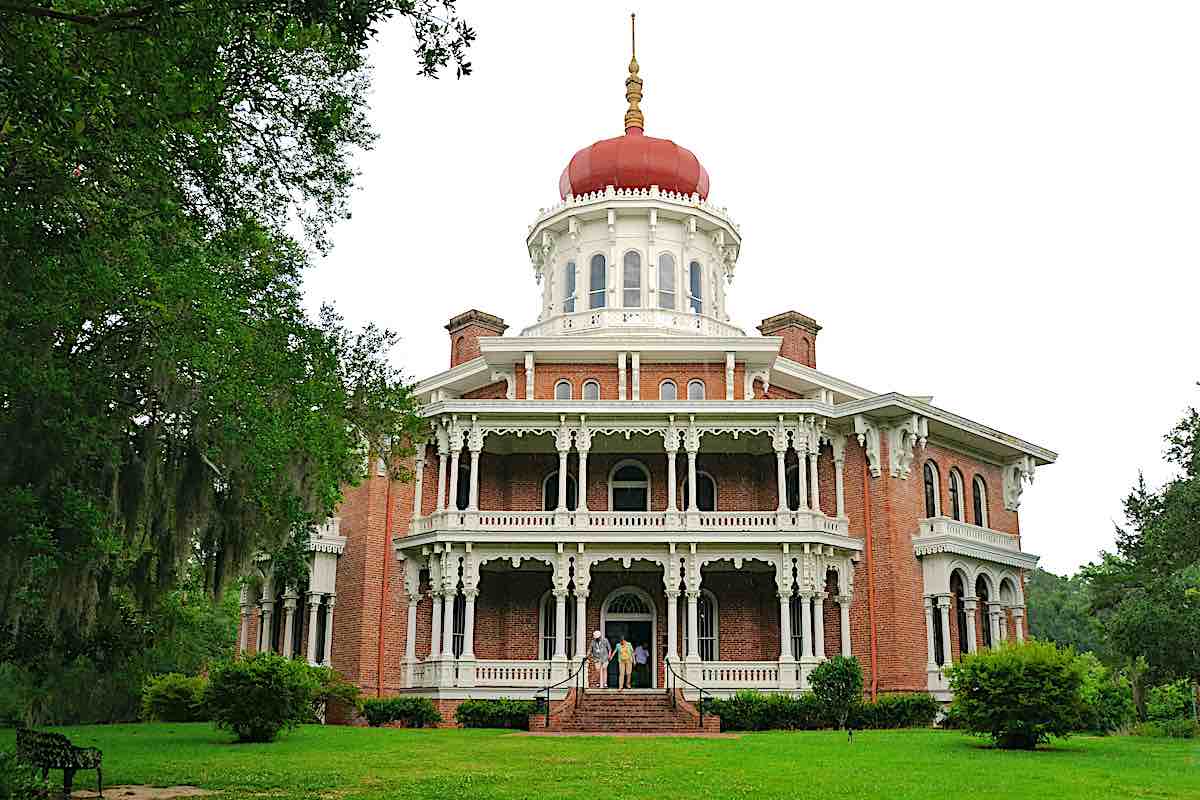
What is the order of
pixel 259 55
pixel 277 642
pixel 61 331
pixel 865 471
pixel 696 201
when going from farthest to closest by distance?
pixel 696 201 → pixel 277 642 → pixel 865 471 → pixel 61 331 → pixel 259 55

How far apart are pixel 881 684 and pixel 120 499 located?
68.5ft

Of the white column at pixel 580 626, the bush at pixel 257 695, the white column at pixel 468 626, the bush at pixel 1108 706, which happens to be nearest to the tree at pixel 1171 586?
the bush at pixel 1108 706

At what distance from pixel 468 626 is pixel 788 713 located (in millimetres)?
8467

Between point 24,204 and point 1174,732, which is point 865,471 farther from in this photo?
point 24,204

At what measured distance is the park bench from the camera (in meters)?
12.0

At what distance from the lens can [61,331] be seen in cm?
1317

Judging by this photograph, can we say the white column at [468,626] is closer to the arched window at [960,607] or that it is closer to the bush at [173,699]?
the bush at [173,699]

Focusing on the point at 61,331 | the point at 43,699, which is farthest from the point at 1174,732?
the point at 43,699

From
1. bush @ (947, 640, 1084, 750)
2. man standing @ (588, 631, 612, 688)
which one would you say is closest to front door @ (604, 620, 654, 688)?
man standing @ (588, 631, 612, 688)

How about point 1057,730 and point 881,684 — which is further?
point 881,684

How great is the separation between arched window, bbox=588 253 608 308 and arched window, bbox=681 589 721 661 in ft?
33.6

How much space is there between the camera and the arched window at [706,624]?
30719 mm

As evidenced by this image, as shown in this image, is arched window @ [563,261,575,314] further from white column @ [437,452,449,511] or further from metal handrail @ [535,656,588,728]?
metal handrail @ [535,656,588,728]

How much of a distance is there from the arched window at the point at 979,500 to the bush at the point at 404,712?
57.6ft
